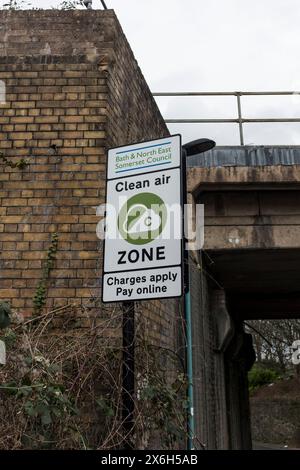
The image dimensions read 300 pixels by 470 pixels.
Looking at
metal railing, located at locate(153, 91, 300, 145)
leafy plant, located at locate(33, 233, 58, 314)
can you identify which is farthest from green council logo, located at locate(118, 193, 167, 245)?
metal railing, located at locate(153, 91, 300, 145)

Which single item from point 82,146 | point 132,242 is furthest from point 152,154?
point 82,146

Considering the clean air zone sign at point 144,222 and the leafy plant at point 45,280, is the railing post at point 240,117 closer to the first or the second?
the leafy plant at point 45,280

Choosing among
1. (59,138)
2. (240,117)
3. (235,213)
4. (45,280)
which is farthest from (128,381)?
(240,117)

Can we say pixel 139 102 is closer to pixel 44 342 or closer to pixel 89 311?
pixel 89 311

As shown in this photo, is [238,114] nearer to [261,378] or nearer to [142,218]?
[142,218]

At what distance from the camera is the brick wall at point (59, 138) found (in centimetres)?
457

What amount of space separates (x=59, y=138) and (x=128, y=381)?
2.74 m

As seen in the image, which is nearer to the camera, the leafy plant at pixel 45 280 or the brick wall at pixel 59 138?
the leafy plant at pixel 45 280

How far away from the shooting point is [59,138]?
4945 millimetres

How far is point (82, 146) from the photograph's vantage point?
16.1 ft

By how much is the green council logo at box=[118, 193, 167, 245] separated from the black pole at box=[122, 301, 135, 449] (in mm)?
458

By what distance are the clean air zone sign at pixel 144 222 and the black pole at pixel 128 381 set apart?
8.8 inches

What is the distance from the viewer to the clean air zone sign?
311 centimetres

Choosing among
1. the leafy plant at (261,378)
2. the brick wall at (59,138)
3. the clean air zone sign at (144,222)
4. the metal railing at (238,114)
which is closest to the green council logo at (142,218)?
the clean air zone sign at (144,222)
